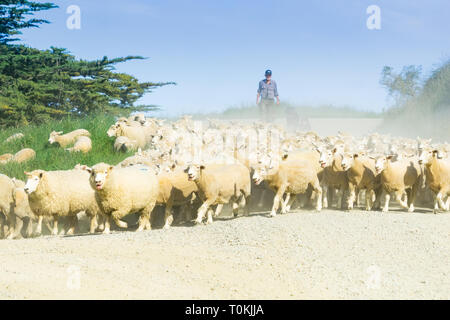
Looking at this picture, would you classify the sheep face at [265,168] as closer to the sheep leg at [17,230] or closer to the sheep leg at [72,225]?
the sheep leg at [72,225]

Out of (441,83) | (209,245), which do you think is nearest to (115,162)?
(209,245)

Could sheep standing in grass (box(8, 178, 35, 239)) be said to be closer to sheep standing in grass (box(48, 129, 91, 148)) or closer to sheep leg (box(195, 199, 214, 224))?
sheep leg (box(195, 199, 214, 224))

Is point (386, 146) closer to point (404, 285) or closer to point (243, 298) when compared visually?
point (404, 285)

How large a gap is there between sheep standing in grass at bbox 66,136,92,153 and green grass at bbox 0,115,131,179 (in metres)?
0.20

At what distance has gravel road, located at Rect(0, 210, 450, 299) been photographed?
27.7ft

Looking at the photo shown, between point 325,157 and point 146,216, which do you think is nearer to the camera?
point 146,216

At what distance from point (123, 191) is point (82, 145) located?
9.00 m

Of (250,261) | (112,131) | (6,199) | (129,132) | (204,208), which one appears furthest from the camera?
(129,132)

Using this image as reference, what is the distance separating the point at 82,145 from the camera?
847 inches

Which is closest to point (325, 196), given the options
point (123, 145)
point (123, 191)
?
point (123, 191)

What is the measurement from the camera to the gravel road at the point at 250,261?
27.7 ft

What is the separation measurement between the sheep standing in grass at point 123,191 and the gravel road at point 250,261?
40.1 inches

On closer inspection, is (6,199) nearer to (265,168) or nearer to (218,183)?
(218,183)

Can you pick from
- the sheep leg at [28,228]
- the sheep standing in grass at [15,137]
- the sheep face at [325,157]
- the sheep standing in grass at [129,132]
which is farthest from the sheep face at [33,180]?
the sheep standing in grass at [15,137]
